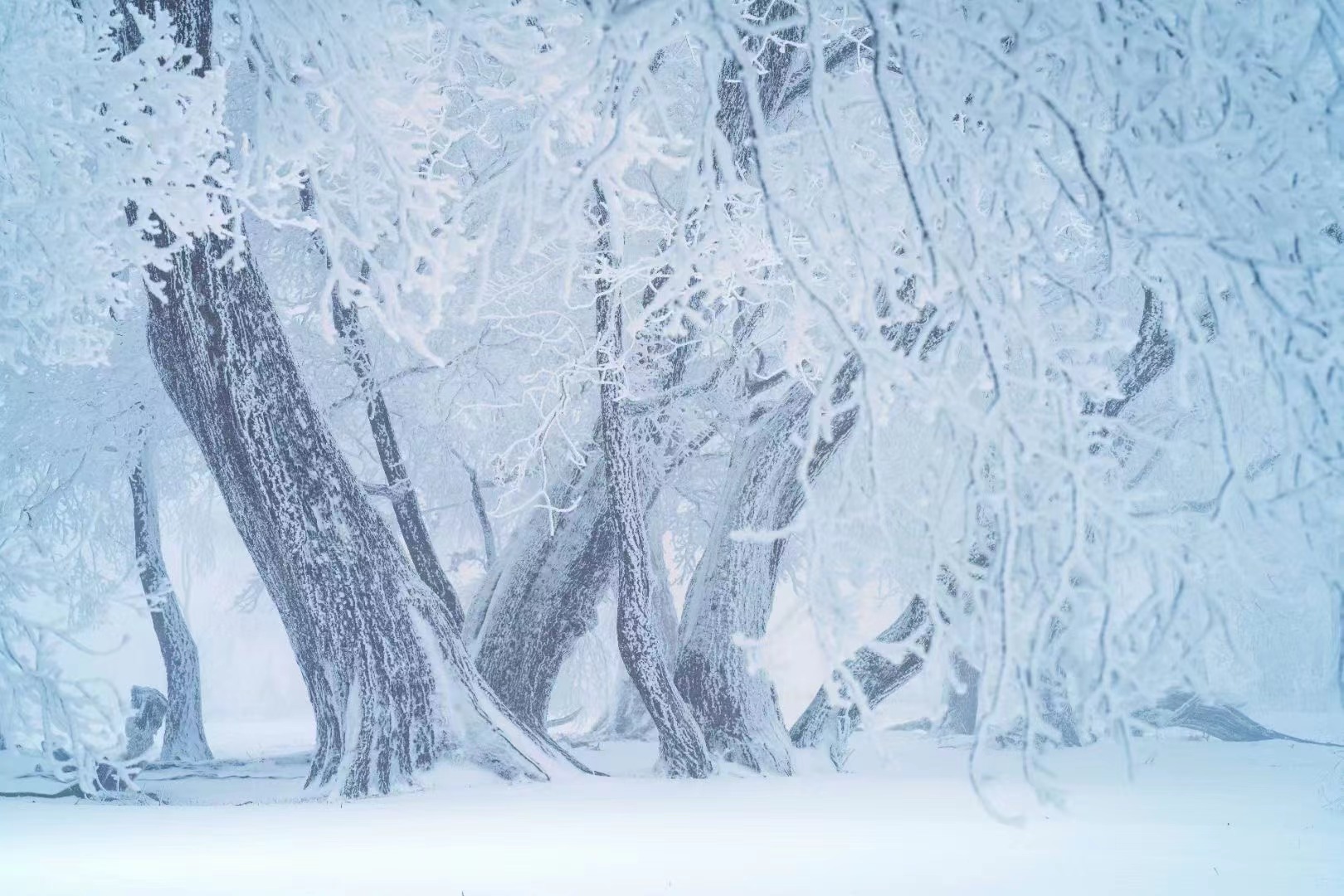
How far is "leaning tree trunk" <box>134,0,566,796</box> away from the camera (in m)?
7.72

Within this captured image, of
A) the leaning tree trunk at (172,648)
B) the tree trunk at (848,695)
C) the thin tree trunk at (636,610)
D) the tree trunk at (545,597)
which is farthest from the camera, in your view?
the leaning tree trunk at (172,648)

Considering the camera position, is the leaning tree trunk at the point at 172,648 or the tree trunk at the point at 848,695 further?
the leaning tree trunk at the point at 172,648

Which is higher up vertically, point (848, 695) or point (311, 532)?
point (311, 532)

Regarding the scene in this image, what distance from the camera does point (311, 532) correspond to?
779cm

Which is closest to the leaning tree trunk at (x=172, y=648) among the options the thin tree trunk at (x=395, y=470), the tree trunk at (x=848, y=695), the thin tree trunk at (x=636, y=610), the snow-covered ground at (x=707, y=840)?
the snow-covered ground at (x=707, y=840)

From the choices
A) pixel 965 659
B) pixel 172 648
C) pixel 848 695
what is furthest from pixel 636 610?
pixel 172 648

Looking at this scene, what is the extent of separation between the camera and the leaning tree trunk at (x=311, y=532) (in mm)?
7723

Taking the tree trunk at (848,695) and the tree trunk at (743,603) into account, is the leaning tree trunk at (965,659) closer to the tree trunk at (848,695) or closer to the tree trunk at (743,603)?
the tree trunk at (848,695)

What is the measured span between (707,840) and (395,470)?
230 inches

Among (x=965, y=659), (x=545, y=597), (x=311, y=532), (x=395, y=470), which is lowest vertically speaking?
(x=965, y=659)

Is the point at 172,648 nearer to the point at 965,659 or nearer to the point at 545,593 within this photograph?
the point at 545,593

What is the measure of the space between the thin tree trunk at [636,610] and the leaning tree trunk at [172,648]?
5403mm

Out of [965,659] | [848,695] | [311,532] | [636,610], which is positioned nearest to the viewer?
[311,532]

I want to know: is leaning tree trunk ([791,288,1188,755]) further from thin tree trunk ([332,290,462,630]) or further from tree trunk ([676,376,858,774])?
thin tree trunk ([332,290,462,630])
